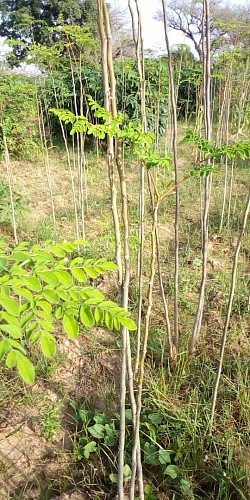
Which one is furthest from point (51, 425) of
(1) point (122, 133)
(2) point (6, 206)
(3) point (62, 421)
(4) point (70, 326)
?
(2) point (6, 206)

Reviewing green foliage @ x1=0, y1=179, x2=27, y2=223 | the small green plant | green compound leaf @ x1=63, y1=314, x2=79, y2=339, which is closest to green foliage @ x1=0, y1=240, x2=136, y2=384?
green compound leaf @ x1=63, y1=314, x2=79, y2=339

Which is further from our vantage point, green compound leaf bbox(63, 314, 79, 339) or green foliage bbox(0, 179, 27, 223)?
green foliage bbox(0, 179, 27, 223)

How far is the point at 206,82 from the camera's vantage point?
1.49m

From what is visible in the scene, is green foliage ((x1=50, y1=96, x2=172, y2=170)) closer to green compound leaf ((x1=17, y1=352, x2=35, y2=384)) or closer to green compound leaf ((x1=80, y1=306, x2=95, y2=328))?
green compound leaf ((x1=80, y1=306, x2=95, y2=328))

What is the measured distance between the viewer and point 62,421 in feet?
5.82

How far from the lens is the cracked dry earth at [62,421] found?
5.01ft

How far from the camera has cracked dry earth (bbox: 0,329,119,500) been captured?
60.1 inches

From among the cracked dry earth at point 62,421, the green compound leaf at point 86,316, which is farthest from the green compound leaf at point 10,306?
the cracked dry earth at point 62,421

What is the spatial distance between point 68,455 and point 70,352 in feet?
2.07

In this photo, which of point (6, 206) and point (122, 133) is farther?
point (6, 206)

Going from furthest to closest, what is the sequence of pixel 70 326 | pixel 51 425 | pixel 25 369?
pixel 51 425, pixel 70 326, pixel 25 369

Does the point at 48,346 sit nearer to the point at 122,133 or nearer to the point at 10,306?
the point at 10,306

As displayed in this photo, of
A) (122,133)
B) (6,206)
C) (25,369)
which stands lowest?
(6,206)

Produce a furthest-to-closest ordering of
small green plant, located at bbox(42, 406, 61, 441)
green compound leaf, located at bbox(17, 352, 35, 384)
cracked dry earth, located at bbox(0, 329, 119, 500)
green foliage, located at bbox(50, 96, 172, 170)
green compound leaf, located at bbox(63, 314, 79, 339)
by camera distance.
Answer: small green plant, located at bbox(42, 406, 61, 441) → cracked dry earth, located at bbox(0, 329, 119, 500) → green foliage, located at bbox(50, 96, 172, 170) → green compound leaf, located at bbox(63, 314, 79, 339) → green compound leaf, located at bbox(17, 352, 35, 384)
